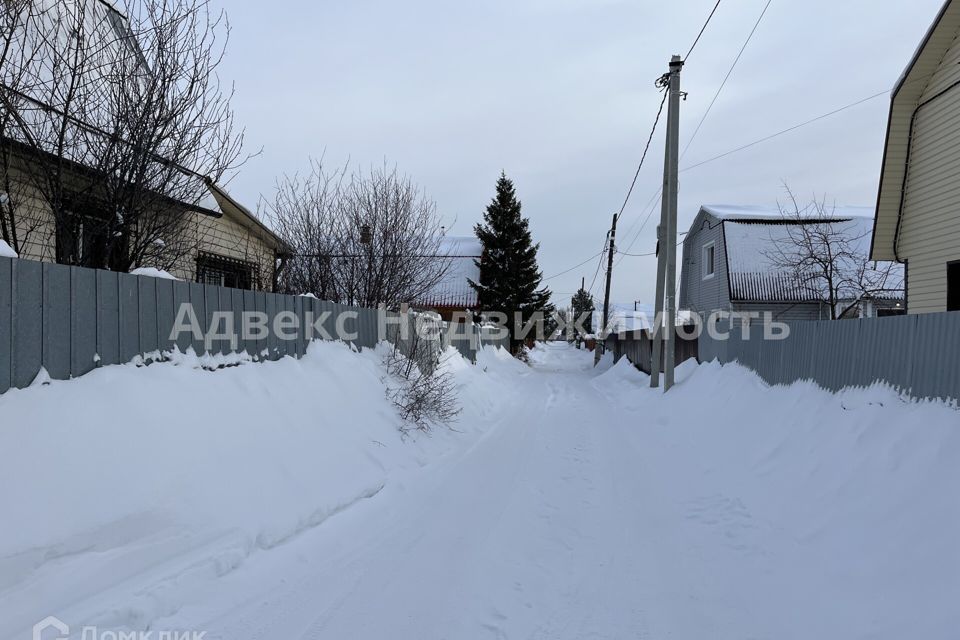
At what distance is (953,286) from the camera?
9781 millimetres

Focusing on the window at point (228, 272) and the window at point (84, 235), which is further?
the window at point (228, 272)

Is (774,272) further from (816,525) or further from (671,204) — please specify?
(816,525)

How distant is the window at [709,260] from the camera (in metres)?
22.6

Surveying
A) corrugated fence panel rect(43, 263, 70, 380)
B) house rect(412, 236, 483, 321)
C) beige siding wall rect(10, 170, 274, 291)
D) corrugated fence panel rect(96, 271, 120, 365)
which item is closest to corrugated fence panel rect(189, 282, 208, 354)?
corrugated fence panel rect(96, 271, 120, 365)

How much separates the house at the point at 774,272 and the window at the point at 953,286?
8.86 m

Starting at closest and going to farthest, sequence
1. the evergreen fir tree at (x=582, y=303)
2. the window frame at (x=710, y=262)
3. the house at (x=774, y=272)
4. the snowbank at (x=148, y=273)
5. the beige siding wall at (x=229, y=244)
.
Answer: the snowbank at (x=148, y=273) → the beige siding wall at (x=229, y=244) → the house at (x=774, y=272) → the window frame at (x=710, y=262) → the evergreen fir tree at (x=582, y=303)

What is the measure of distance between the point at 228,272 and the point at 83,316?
730 cm

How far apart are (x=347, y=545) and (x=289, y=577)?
68cm

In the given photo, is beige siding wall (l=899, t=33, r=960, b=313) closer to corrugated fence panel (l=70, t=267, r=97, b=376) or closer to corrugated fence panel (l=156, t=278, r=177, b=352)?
corrugated fence panel (l=156, t=278, r=177, b=352)

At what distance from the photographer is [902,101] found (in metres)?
10.8

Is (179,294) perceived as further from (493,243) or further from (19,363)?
(493,243)

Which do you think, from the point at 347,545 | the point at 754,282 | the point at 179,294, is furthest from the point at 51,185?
the point at 754,282

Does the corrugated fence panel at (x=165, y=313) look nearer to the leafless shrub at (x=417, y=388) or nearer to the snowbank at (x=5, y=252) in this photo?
the snowbank at (x=5, y=252)

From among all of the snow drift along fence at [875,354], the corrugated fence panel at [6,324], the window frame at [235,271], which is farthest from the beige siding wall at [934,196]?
the window frame at [235,271]
